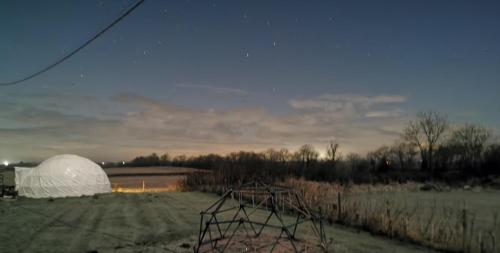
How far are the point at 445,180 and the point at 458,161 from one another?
20.2m

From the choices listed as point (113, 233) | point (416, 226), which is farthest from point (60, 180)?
point (416, 226)

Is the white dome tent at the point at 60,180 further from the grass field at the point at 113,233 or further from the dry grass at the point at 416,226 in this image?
the dry grass at the point at 416,226

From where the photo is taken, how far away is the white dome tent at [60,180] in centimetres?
3481

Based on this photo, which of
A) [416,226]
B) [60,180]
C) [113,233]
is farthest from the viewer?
[60,180]

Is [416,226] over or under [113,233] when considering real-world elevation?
over

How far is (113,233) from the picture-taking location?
1574 centimetres

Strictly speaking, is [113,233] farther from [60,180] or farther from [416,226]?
[60,180]

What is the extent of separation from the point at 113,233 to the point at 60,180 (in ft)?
72.3

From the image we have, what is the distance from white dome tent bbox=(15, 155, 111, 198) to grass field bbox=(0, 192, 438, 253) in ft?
36.8

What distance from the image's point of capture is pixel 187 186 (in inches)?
1753

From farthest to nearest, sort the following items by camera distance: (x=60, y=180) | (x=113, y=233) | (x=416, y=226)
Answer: (x=60, y=180) → (x=113, y=233) → (x=416, y=226)

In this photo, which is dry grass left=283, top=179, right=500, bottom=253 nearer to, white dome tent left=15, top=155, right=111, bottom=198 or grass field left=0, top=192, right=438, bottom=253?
grass field left=0, top=192, right=438, bottom=253

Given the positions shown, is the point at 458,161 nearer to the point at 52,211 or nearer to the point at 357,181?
the point at 357,181

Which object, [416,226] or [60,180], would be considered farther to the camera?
[60,180]
